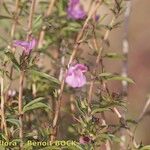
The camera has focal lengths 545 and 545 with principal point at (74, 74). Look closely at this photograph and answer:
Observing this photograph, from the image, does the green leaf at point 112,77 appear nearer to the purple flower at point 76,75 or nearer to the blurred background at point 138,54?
the purple flower at point 76,75

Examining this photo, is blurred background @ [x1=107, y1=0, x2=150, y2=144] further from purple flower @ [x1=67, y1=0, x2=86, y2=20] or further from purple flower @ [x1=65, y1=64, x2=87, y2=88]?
purple flower @ [x1=65, y1=64, x2=87, y2=88]

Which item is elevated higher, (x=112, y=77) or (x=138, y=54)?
Result: (x=112, y=77)

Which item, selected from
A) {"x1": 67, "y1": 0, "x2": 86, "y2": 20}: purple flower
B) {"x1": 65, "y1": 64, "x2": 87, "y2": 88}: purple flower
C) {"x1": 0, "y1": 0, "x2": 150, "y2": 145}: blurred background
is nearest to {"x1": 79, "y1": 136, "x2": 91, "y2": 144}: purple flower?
{"x1": 65, "y1": 64, "x2": 87, "y2": 88}: purple flower

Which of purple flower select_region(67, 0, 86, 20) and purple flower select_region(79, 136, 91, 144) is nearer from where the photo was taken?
purple flower select_region(79, 136, 91, 144)

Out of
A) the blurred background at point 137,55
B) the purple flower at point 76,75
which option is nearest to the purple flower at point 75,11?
the purple flower at point 76,75

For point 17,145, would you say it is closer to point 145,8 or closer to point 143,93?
point 143,93

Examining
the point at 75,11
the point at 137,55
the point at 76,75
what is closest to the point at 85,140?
the point at 76,75

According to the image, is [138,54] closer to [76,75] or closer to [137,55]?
[137,55]
